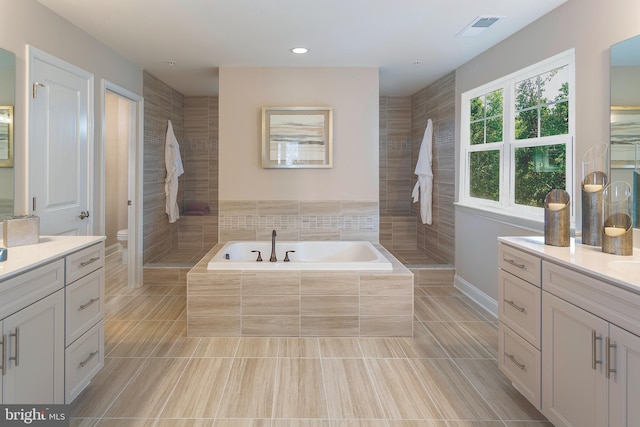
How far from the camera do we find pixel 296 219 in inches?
179

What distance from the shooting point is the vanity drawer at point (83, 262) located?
81.6 inches

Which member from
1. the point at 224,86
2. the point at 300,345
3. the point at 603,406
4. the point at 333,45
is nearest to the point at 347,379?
the point at 300,345

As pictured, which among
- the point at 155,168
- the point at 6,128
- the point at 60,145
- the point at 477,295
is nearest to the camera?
the point at 6,128

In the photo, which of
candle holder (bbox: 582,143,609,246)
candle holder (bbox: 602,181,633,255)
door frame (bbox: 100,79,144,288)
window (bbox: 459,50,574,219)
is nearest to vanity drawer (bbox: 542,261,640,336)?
candle holder (bbox: 602,181,633,255)

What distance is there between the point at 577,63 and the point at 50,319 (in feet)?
10.7

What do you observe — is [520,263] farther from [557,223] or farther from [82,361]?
[82,361]

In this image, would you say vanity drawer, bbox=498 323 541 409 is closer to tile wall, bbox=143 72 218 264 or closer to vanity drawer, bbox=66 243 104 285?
vanity drawer, bbox=66 243 104 285

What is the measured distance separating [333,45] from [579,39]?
1884 millimetres

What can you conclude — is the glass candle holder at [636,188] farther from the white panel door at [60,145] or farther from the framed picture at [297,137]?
the white panel door at [60,145]

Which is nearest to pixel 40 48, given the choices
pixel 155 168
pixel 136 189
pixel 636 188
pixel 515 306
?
pixel 136 189

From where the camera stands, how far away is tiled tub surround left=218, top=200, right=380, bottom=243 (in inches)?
178

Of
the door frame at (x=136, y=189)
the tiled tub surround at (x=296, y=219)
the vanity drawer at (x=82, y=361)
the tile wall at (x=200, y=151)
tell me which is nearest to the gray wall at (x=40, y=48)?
the door frame at (x=136, y=189)

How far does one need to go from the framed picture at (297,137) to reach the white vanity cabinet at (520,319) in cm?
245

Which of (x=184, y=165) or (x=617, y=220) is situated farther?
(x=184, y=165)
